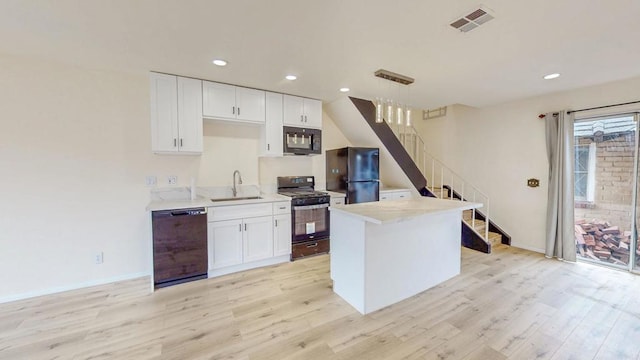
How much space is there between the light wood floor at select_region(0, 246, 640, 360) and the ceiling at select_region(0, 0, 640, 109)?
2.54 meters

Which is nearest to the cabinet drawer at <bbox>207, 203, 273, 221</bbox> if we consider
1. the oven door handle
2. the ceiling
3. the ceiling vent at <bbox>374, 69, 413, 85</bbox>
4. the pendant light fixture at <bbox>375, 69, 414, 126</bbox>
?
the oven door handle

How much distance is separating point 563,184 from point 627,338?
2.31 metres

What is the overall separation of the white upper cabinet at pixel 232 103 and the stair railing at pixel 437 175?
3.13 m

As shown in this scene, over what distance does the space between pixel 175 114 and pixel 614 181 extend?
5879mm

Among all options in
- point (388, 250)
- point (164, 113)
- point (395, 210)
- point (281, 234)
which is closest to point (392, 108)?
point (395, 210)

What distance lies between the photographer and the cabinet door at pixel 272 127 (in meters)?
3.75

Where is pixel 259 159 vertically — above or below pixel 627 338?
above

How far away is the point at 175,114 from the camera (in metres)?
3.15

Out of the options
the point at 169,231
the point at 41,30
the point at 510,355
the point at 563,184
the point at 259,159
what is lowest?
the point at 510,355

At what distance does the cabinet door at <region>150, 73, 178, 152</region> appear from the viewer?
304 centimetres

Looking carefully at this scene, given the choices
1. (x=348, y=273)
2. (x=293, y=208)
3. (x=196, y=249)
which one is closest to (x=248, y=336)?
(x=348, y=273)

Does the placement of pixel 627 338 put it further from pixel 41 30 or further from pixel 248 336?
pixel 41 30

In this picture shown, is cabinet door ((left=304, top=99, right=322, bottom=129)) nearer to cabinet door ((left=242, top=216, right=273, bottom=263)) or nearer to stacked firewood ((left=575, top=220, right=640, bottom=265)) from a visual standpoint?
cabinet door ((left=242, top=216, right=273, bottom=263))

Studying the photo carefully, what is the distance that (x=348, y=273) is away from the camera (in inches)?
103
